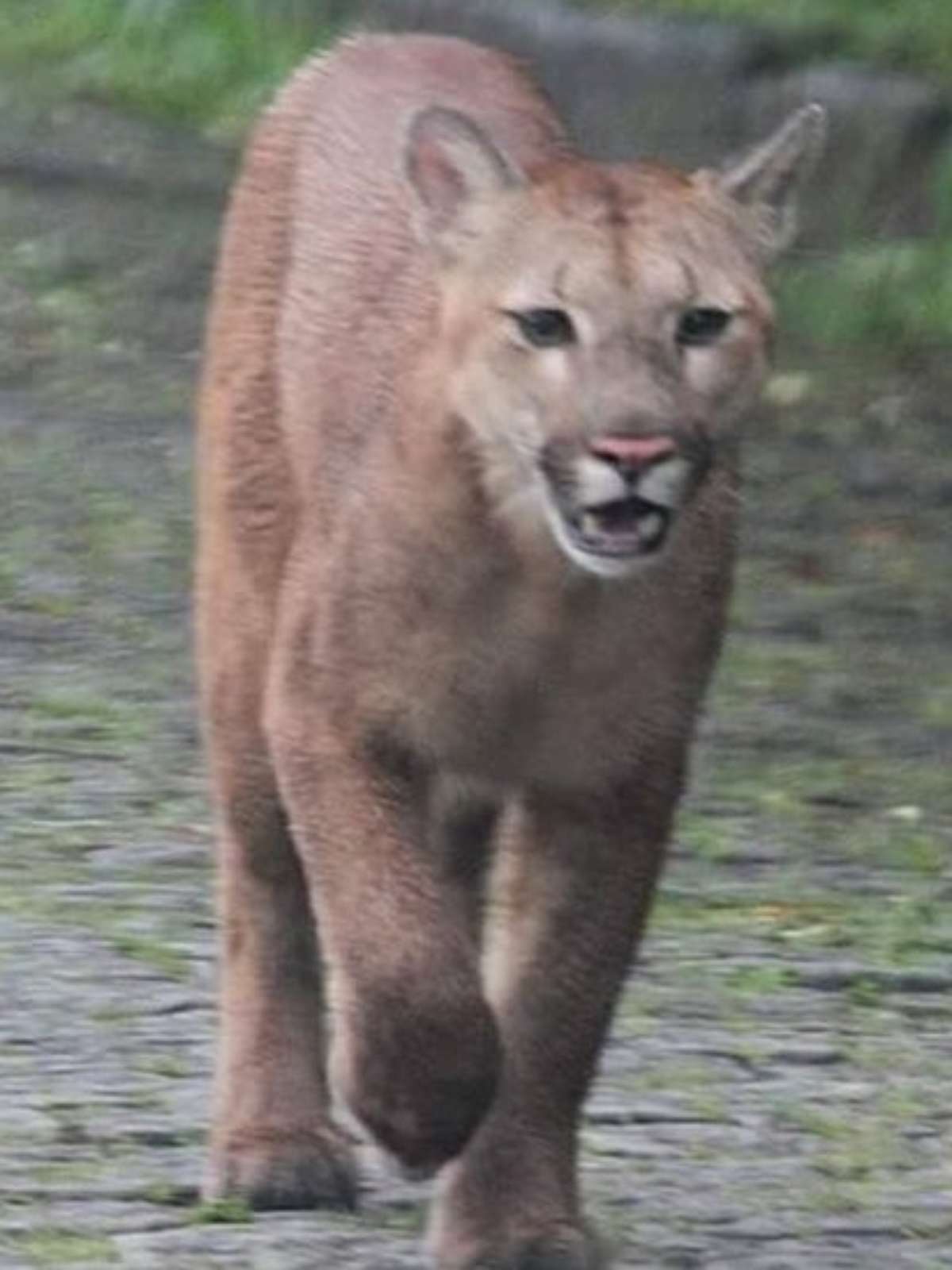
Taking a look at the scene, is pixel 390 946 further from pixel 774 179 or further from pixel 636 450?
A: pixel 774 179

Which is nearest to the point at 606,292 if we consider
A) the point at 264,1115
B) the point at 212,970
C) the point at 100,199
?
the point at 264,1115

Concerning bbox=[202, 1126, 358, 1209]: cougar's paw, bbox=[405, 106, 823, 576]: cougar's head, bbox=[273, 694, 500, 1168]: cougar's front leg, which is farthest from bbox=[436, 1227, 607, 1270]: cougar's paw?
bbox=[405, 106, 823, 576]: cougar's head

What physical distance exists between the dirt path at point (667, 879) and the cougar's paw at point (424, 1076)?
26 cm

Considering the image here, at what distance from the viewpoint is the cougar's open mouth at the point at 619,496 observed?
17.7 ft

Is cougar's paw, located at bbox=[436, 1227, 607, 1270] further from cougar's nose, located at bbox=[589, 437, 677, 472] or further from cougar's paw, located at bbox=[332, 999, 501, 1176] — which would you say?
cougar's nose, located at bbox=[589, 437, 677, 472]

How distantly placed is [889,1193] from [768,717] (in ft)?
9.97

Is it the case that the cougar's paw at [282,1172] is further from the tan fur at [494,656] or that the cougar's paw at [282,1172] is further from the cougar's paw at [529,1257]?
the cougar's paw at [529,1257]

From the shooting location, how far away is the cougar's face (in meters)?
5.41

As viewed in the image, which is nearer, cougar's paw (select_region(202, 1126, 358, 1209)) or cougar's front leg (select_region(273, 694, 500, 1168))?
cougar's front leg (select_region(273, 694, 500, 1168))

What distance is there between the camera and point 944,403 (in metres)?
12.1

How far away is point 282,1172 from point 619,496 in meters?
1.08

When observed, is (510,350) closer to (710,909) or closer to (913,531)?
(710,909)

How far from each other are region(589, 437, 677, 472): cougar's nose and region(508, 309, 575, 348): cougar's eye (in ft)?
0.52

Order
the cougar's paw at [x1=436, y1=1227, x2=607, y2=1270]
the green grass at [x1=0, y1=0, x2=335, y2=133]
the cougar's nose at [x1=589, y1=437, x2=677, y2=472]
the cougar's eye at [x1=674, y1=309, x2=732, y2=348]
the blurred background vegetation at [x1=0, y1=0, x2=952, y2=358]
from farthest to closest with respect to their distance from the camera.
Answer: the green grass at [x1=0, y1=0, x2=335, y2=133] → the blurred background vegetation at [x1=0, y1=0, x2=952, y2=358] → the cougar's paw at [x1=436, y1=1227, x2=607, y2=1270] → the cougar's eye at [x1=674, y1=309, x2=732, y2=348] → the cougar's nose at [x1=589, y1=437, x2=677, y2=472]
